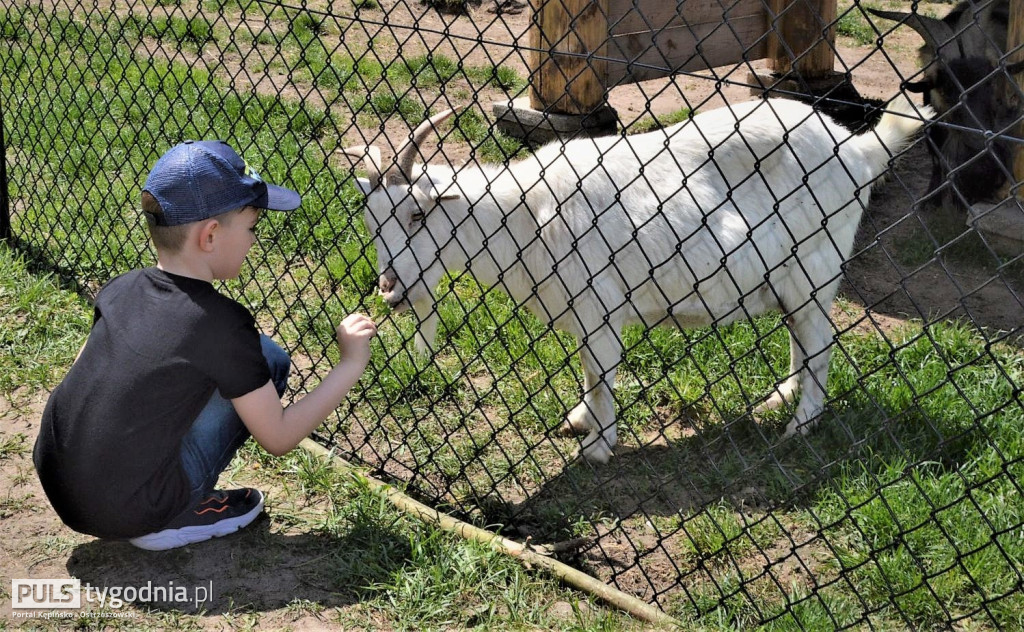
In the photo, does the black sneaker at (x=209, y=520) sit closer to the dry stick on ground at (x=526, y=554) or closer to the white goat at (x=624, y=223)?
the dry stick on ground at (x=526, y=554)

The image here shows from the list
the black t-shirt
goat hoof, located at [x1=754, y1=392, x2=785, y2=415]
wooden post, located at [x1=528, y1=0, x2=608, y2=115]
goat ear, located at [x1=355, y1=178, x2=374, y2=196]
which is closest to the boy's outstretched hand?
the black t-shirt

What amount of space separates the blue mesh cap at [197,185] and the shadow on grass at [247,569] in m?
1.07

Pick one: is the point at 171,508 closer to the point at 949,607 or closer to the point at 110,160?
the point at 949,607

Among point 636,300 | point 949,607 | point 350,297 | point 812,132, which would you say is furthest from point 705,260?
point 350,297

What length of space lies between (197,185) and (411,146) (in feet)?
3.92

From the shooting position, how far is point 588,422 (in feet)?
13.7

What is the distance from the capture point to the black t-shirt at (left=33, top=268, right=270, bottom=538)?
2568 mm

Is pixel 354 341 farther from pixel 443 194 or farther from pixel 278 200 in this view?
pixel 443 194

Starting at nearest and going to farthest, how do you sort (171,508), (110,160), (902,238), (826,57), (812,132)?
(171,508), (812,132), (902,238), (110,160), (826,57)

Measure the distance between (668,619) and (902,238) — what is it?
3.91 metres

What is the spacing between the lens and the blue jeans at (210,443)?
2.83 m

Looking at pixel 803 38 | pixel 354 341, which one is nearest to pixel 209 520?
pixel 354 341

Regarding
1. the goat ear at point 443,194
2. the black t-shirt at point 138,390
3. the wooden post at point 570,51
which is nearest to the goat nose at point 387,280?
the goat ear at point 443,194

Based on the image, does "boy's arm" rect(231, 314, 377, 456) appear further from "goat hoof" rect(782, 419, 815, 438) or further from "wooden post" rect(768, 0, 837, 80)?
"wooden post" rect(768, 0, 837, 80)
